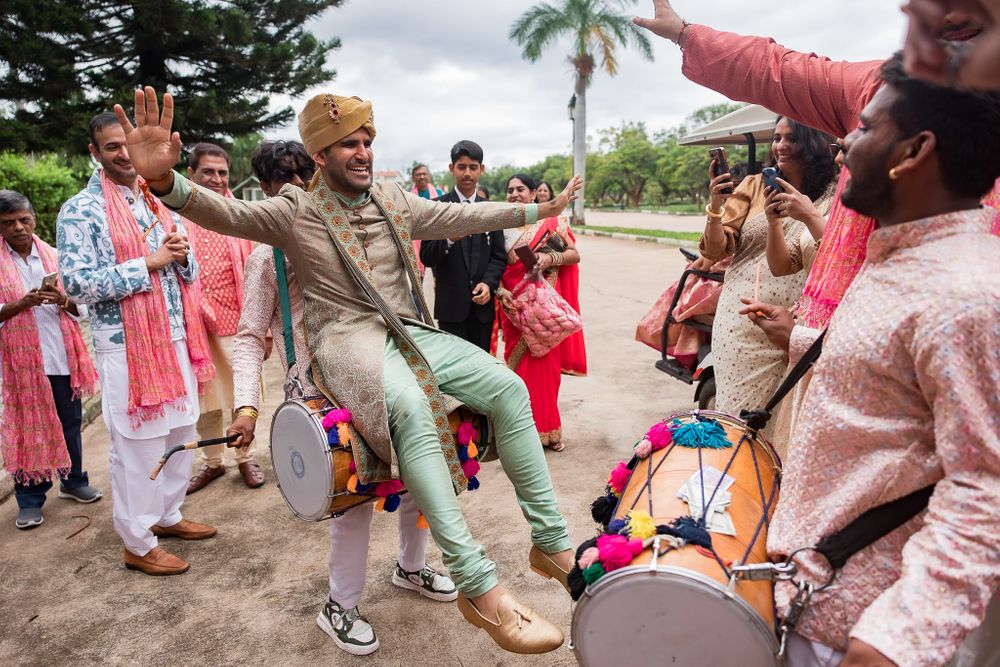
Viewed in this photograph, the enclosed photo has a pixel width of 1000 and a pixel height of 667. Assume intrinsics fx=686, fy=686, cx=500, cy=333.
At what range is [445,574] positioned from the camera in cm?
311

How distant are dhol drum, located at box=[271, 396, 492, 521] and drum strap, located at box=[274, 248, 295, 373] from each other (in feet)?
1.17

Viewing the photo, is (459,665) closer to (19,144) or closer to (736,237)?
(736,237)

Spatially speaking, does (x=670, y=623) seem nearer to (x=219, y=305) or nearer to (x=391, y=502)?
(x=391, y=502)

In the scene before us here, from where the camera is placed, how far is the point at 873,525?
1.21 metres

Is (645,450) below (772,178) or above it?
below

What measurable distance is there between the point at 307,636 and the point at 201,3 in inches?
620

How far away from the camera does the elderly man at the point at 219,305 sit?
4.02 metres

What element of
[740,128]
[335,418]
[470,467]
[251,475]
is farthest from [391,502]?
[740,128]

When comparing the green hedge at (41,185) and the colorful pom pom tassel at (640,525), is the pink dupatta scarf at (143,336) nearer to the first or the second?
the colorful pom pom tassel at (640,525)

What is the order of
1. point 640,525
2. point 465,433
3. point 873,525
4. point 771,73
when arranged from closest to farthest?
point 873,525 → point 640,525 → point 771,73 → point 465,433

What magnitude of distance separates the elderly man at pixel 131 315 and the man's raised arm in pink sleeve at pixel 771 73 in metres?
2.43

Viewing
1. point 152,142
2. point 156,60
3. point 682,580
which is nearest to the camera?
point 682,580

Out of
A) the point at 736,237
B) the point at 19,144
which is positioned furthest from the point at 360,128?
the point at 19,144

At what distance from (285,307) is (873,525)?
2.15m
